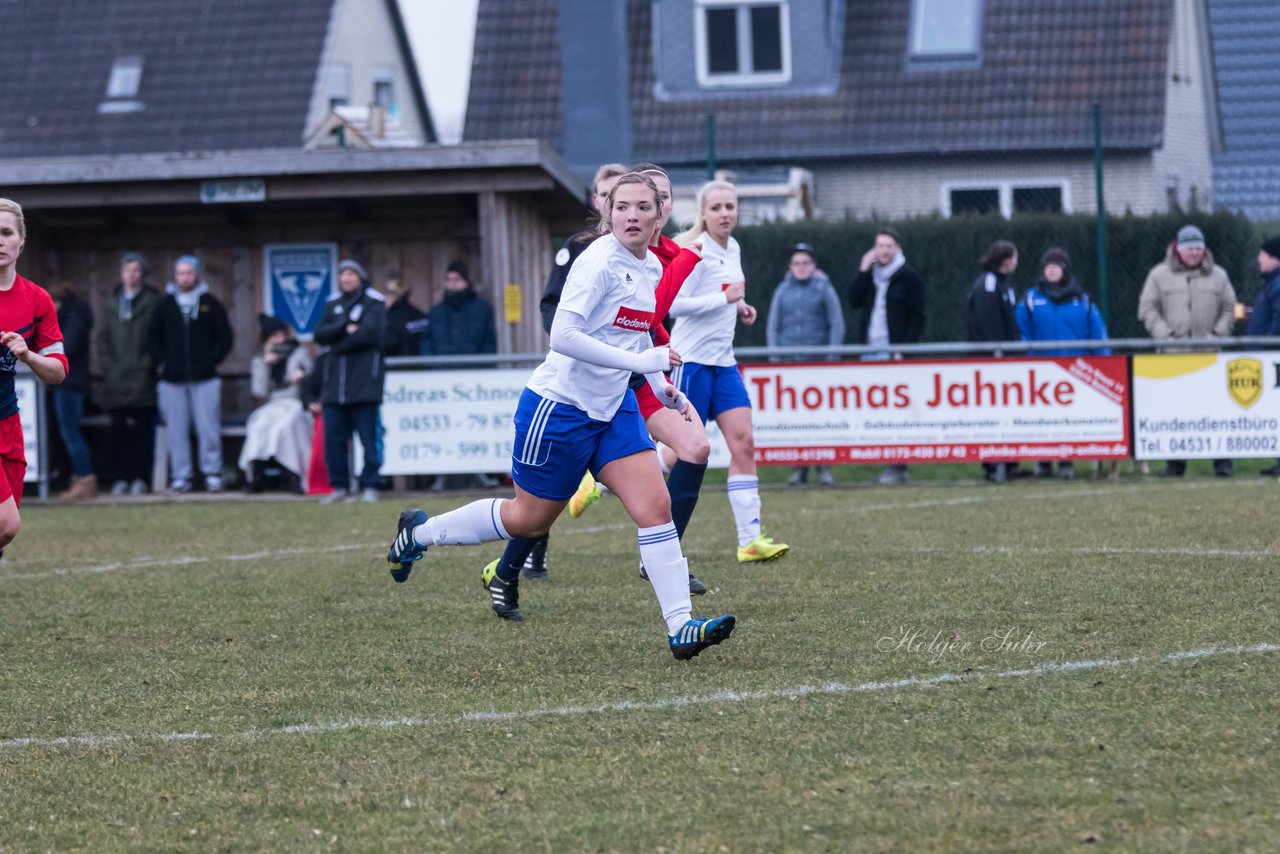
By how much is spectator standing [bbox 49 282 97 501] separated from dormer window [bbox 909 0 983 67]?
46.8 feet

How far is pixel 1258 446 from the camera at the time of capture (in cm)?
1483

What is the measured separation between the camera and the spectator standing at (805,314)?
1578 cm

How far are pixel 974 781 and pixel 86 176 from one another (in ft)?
46.3

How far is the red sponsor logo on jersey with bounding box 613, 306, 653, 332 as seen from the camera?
6.70 metres

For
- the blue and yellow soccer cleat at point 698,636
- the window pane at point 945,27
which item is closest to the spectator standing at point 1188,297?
the blue and yellow soccer cleat at point 698,636

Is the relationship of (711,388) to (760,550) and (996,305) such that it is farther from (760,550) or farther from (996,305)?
(996,305)

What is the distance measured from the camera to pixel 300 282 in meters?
18.1

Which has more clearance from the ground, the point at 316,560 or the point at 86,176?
the point at 86,176

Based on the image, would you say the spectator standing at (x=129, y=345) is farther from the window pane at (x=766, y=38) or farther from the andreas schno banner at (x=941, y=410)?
the window pane at (x=766, y=38)

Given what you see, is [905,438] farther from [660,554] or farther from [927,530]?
[660,554]

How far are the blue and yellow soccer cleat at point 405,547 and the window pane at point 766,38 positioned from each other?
1975 centimetres

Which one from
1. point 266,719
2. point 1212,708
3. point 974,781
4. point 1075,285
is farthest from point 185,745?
point 1075,285

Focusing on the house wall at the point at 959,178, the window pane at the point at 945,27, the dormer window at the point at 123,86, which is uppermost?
the dormer window at the point at 123,86

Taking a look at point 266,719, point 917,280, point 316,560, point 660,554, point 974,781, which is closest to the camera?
point 974,781
